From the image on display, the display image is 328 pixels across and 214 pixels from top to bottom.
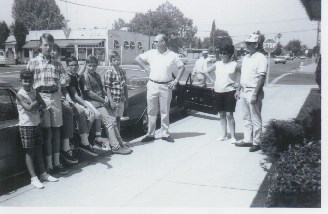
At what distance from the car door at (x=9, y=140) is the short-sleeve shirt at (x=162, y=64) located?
7.65 ft

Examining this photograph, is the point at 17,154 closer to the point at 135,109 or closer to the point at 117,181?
the point at 117,181

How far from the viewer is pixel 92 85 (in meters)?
5.49

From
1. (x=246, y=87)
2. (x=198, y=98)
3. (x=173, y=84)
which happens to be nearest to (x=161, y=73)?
(x=173, y=84)

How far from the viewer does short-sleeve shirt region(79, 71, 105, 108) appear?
5.36 meters

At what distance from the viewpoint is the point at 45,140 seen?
4.50 m

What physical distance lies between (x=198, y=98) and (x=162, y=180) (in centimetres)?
395

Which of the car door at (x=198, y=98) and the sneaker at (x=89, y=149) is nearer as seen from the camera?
the sneaker at (x=89, y=149)

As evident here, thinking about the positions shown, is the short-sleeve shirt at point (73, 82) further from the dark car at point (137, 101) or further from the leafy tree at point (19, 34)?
the leafy tree at point (19, 34)

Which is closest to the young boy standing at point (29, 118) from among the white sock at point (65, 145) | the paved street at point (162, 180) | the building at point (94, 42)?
the paved street at point (162, 180)

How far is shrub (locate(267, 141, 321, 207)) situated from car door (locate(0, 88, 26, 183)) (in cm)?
264

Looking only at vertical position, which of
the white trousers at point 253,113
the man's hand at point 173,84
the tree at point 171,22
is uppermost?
the tree at point 171,22

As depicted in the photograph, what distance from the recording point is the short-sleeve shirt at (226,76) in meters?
6.05

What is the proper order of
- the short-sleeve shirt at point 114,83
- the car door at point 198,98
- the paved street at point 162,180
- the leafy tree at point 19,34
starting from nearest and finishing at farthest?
the paved street at point 162,180 → the short-sleeve shirt at point 114,83 → the car door at point 198,98 → the leafy tree at point 19,34

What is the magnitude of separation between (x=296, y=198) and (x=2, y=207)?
261 centimetres
